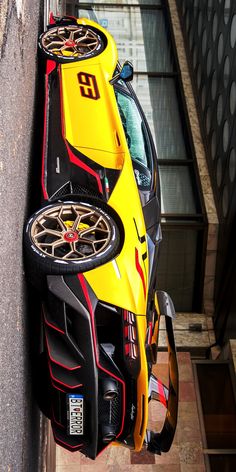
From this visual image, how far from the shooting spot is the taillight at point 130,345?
4246mm

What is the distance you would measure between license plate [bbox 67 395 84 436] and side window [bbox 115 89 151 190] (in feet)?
6.28

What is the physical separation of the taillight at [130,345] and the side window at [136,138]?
4.78ft

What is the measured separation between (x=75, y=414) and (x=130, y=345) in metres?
0.54

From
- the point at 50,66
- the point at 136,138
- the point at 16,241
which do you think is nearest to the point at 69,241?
Result: the point at 16,241

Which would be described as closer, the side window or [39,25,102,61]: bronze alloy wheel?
the side window

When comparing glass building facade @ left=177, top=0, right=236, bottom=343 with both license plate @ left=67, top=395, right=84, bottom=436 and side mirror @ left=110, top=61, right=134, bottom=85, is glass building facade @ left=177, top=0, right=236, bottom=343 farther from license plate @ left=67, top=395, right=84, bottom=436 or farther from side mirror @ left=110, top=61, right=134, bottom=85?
license plate @ left=67, top=395, right=84, bottom=436

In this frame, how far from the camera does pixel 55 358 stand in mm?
4113

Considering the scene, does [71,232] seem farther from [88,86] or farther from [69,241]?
[88,86]

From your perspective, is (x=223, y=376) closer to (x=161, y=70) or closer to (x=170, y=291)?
(x=170, y=291)

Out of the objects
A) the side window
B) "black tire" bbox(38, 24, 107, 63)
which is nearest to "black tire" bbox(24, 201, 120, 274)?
the side window

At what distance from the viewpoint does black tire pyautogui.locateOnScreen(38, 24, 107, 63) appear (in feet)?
19.5

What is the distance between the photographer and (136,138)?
5.94 m

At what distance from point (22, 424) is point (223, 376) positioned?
496 cm

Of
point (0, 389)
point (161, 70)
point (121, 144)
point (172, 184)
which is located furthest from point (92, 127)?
point (161, 70)
